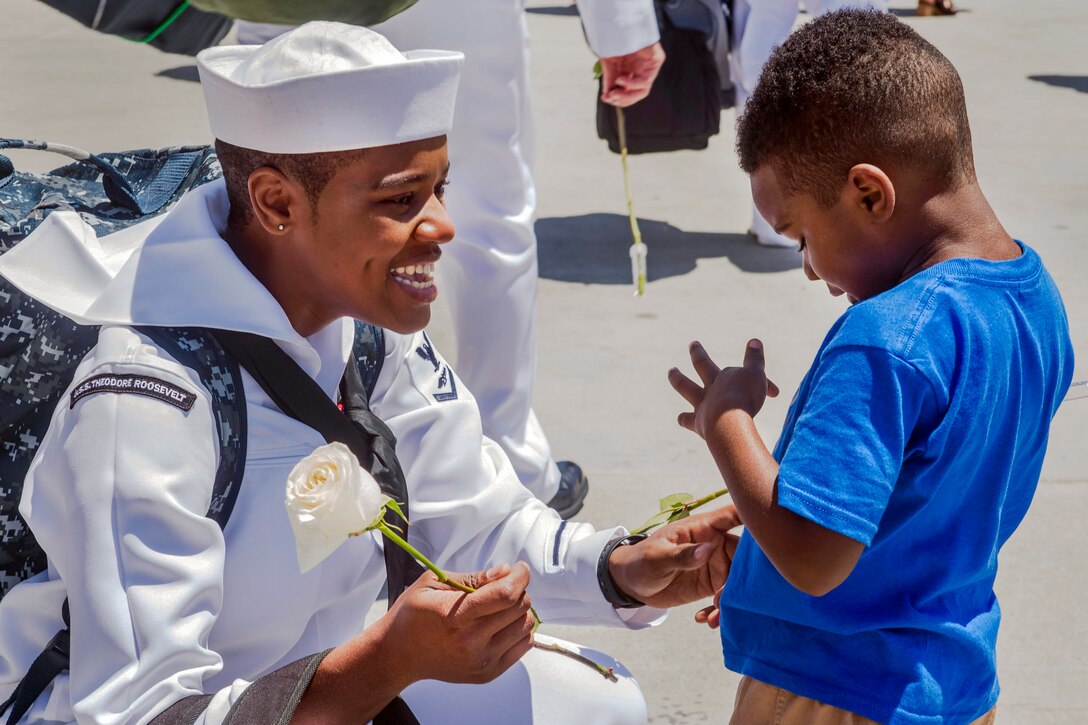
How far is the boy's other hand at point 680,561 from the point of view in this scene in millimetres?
2008

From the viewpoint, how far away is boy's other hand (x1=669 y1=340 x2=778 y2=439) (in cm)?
171

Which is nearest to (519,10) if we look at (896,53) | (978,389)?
(896,53)

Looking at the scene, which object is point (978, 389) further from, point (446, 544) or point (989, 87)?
point (989, 87)

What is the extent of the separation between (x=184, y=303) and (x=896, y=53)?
93cm

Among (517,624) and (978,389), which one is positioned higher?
(978,389)

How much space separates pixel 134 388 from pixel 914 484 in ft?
3.05

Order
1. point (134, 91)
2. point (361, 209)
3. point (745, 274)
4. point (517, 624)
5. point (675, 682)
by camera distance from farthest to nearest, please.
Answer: point (134, 91) → point (745, 274) → point (675, 682) → point (361, 209) → point (517, 624)

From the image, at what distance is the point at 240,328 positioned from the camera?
178 cm

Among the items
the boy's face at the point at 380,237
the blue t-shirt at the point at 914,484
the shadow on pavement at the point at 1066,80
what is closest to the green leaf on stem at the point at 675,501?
the blue t-shirt at the point at 914,484

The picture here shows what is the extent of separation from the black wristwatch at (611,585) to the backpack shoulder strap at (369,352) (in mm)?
427

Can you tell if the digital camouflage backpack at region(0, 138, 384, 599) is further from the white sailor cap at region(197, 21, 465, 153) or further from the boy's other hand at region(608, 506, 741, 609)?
the boy's other hand at region(608, 506, 741, 609)

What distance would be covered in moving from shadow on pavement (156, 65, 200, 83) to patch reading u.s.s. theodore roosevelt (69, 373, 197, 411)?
26.3ft

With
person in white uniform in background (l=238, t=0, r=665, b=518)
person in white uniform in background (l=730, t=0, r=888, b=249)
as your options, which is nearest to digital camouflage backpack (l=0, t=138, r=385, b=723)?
person in white uniform in background (l=238, t=0, r=665, b=518)

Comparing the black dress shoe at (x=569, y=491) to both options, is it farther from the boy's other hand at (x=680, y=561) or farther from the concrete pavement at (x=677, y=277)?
the boy's other hand at (x=680, y=561)
